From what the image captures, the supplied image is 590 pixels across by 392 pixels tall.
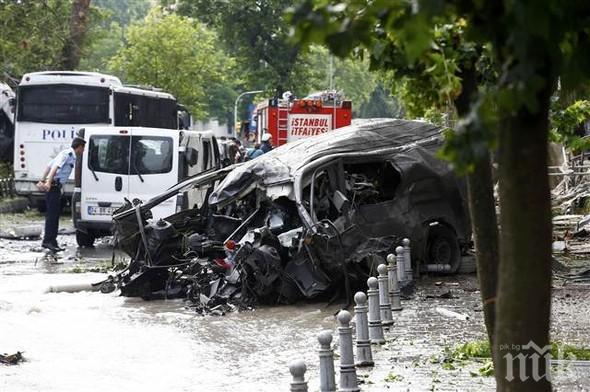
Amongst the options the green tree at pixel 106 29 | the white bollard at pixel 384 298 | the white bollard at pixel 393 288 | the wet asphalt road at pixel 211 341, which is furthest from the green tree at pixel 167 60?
the white bollard at pixel 384 298

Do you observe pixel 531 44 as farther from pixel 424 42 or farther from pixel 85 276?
pixel 85 276

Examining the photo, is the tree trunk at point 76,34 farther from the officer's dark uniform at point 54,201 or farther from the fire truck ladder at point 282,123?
the officer's dark uniform at point 54,201

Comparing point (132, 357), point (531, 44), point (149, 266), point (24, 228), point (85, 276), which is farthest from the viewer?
point (24, 228)

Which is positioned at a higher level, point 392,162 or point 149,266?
point 392,162

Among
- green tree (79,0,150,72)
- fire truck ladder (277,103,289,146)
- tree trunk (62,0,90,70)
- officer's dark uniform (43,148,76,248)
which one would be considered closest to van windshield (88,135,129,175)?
officer's dark uniform (43,148,76,248)

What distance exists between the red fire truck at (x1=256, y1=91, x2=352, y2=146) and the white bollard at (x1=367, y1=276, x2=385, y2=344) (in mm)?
18871

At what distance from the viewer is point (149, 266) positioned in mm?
13789

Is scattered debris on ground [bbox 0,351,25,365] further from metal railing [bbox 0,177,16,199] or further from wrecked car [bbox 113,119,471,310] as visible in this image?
metal railing [bbox 0,177,16,199]

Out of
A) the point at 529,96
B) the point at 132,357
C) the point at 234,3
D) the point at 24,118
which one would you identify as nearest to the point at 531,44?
the point at 529,96

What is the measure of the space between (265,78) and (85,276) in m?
33.8

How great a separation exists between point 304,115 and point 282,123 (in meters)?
0.63

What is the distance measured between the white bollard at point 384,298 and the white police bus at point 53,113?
16511mm

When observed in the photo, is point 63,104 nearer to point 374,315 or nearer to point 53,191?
point 53,191

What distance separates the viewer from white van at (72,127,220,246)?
19516mm
